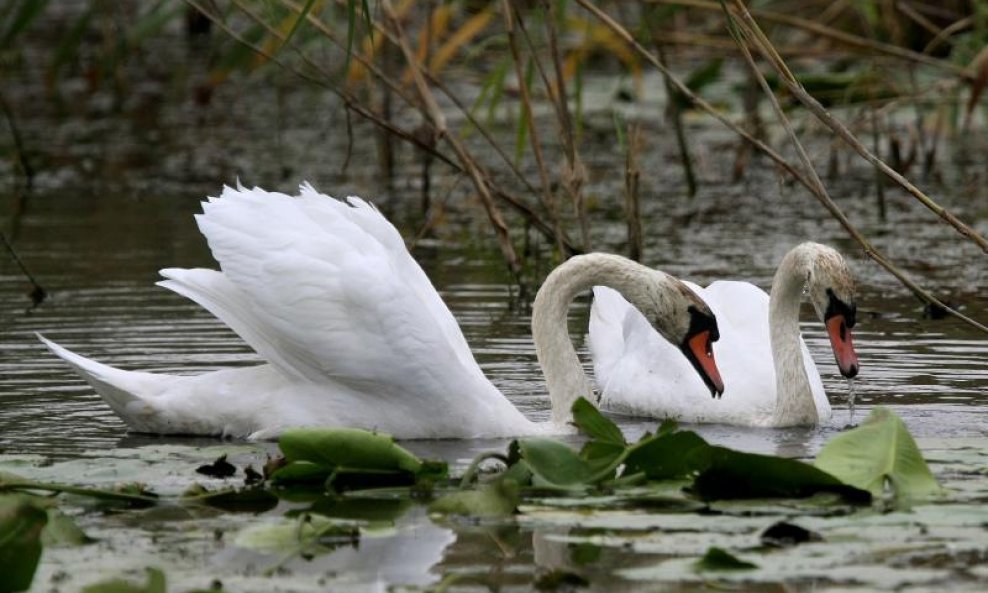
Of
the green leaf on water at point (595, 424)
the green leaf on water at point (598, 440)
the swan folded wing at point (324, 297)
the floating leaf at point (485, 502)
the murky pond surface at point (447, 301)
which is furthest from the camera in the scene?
the swan folded wing at point (324, 297)

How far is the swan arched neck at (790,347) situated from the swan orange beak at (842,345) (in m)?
0.18

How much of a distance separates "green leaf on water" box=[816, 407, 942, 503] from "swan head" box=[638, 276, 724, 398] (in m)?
1.42

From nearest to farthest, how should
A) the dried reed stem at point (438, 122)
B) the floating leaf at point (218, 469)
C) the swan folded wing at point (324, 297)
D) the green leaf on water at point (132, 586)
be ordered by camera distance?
the green leaf on water at point (132, 586) → the floating leaf at point (218, 469) → the swan folded wing at point (324, 297) → the dried reed stem at point (438, 122)

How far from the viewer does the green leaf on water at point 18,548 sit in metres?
4.99

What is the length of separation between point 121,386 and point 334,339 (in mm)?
806

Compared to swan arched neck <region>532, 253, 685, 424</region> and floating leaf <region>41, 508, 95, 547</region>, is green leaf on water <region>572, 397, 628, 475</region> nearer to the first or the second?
swan arched neck <region>532, 253, 685, 424</region>

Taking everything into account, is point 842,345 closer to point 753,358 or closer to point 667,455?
point 753,358

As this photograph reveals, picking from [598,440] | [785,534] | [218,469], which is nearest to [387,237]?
[218,469]

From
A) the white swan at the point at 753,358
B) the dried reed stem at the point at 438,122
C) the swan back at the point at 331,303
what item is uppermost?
the dried reed stem at the point at 438,122

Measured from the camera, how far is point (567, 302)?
7797 millimetres

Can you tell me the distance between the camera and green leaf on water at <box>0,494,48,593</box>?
16.4ft

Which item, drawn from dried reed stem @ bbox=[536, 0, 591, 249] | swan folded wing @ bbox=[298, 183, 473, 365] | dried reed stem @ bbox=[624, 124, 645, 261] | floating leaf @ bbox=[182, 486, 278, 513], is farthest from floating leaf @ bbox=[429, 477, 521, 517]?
dried reed stem @ bbox=[624, 124, 645, 261]

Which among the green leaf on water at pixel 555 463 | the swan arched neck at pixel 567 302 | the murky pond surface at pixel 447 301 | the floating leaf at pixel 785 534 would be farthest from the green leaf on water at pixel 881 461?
the swan arched neck at pixel 567 302

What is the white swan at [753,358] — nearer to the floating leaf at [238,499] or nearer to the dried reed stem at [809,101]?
the dried reed stem at [809,101]
